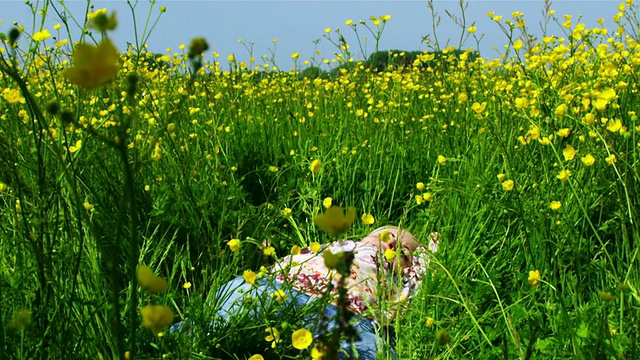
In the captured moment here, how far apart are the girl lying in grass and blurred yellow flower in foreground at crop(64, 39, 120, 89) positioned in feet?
2.42

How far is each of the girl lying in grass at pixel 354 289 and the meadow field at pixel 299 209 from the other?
5 cm

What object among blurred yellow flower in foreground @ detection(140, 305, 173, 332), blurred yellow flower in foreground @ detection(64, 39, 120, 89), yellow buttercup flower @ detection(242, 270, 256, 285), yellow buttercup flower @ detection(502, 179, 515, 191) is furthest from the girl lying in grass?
blurred yellow flower in foreground @ detection(64, 39, 120, 89)

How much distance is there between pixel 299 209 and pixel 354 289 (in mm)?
527

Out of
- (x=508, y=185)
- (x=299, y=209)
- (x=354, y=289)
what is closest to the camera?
(x=508, y=185)

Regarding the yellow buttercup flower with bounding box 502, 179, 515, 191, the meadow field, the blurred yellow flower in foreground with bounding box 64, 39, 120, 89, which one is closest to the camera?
the blurred yellow flower in foreground with bounding box 64, 39, 120, 89

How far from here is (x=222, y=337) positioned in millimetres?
1538

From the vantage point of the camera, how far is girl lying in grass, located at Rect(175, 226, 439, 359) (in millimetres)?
1562

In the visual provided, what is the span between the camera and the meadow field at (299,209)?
3.93ft

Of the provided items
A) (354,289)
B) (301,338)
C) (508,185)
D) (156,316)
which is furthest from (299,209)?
(156,316)

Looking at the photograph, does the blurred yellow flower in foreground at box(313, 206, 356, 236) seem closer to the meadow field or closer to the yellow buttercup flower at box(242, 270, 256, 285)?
the meadow field

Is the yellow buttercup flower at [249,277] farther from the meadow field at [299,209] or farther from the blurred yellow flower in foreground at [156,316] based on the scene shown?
the blurred yellow flower in foreground at [156,316]

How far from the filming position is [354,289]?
2135 millimetres

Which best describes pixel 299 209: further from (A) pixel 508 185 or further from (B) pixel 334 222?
(B) pixel 334 222

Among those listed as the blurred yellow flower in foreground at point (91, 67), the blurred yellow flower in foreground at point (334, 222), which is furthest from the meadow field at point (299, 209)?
the blurred yellow flower in foreground at point (334, 222)
